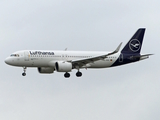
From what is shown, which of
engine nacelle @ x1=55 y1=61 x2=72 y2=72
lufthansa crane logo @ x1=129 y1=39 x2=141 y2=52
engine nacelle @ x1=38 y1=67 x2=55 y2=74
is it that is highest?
lufthansa crane logo @ x1=129 y1=39 x2=141 y2=52

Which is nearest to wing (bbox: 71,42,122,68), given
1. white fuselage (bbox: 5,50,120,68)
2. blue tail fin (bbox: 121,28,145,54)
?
white fuselage (bbox: 5,50,120,68)

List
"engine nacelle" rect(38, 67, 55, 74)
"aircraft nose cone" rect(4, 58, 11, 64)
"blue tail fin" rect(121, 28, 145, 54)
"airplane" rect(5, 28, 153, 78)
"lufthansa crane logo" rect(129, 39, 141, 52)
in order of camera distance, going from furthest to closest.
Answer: "lufthansa crane logo" rect(129, 39, 141, 52)
"blue tail fin" rect(121, 28, 145, 54)
"engine nacelle" rect(38, 67, 55, 74)
"aircraft nose cone" rect(4, 58, 11, 64)
"airplane" rect(5, 28, 153, 78)

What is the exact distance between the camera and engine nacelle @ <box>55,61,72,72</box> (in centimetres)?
8088

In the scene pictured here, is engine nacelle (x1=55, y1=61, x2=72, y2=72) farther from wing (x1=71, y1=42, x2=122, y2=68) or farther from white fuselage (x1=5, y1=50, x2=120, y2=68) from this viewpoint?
wing (x1=71, y1=42, x2=122, y2=68)

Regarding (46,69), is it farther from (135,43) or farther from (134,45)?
(135,43)

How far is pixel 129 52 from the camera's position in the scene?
90.1 meters

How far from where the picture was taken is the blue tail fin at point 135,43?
297ft

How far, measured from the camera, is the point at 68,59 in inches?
3290

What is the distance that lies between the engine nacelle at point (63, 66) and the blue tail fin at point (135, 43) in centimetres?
1243

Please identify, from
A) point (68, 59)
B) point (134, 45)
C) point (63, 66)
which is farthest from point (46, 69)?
point (134, 45)

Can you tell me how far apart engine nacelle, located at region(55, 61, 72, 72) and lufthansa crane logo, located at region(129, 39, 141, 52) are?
14129 mm

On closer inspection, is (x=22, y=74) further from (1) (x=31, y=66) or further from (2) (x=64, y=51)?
(2) (x=64, y=51)

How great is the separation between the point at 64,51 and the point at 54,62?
9.99 ft

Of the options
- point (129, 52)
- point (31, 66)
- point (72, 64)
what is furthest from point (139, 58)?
point (31, 66)
